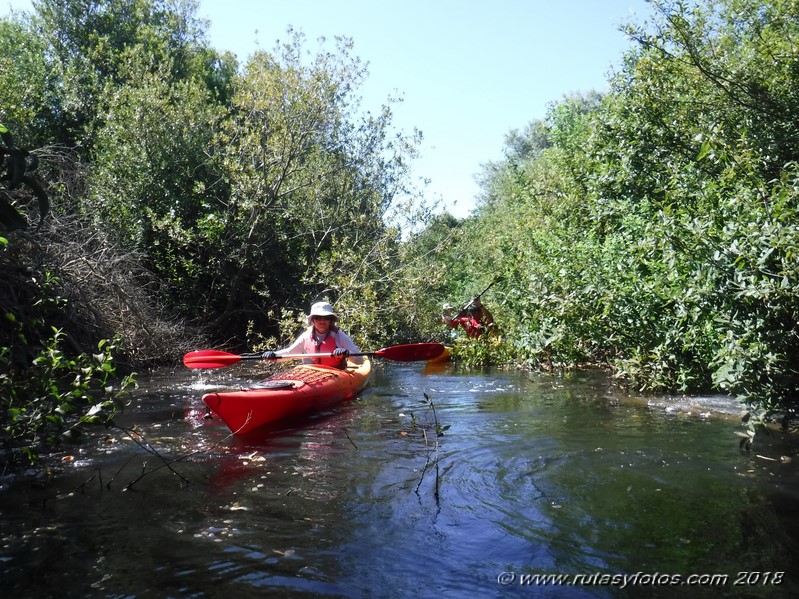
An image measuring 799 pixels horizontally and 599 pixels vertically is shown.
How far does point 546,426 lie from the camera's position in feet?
24.1

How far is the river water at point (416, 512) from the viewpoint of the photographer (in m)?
3.67

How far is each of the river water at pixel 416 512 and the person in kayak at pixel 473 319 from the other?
6506 mm

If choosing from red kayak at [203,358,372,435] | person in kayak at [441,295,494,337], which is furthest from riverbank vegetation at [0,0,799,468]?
red kayak at [203,358,372,435]

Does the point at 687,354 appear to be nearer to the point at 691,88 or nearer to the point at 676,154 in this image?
the point at 676,154

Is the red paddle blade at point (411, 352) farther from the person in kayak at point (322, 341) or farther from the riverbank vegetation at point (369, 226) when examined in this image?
the riverbank vegetation at point (369, 226)

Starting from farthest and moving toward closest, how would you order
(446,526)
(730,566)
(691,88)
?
(691,88) → (446,526) → (730,566)

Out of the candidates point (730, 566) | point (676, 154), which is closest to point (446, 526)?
point (730, 566)

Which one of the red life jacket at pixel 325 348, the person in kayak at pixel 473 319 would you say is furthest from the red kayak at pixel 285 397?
the person in kayak at pixel 473 319

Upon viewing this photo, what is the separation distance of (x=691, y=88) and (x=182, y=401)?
314 inches

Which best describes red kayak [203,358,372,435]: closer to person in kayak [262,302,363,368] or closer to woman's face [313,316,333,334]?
person in kayak [262,302,363,368]

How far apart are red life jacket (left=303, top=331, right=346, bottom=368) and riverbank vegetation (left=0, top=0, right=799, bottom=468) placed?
276 centimetres

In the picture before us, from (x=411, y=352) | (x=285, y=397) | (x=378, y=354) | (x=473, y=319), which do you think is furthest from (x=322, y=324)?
(x=473, y=319)

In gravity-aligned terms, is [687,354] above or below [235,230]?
below

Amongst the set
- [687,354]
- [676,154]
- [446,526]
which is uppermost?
[676,154]
